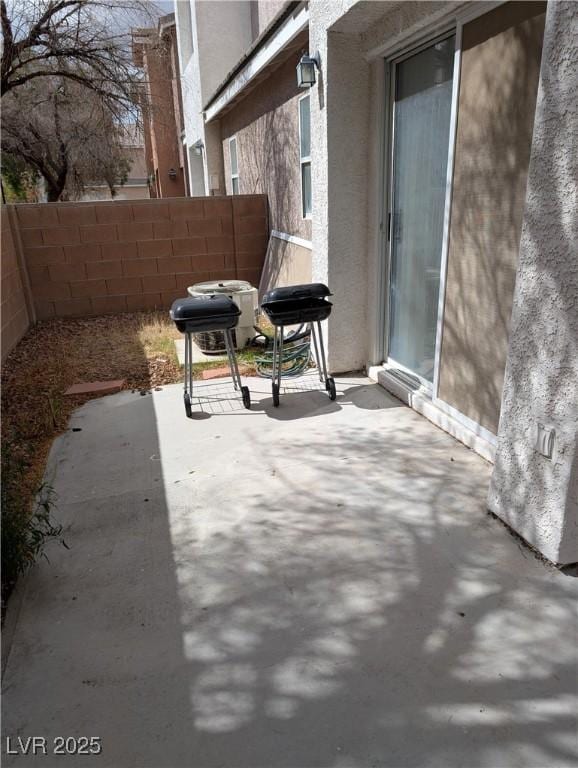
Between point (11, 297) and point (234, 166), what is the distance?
21.3 feet

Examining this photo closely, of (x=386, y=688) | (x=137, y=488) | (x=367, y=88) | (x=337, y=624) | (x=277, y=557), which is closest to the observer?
(x=386, y=688)

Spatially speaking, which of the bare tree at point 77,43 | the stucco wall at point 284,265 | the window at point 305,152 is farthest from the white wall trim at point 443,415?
the bare tree at point 77,43

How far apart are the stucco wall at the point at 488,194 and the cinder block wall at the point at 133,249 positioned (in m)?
6.09

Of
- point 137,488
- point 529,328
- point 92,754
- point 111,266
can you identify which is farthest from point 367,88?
point 111,266

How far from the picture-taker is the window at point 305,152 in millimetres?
6621

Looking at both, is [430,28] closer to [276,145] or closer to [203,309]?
[203,309]

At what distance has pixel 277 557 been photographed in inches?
108

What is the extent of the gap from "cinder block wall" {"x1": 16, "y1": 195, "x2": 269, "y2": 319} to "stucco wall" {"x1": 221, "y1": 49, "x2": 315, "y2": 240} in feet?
2.21

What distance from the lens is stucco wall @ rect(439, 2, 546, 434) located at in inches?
115

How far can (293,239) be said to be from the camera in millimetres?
7656

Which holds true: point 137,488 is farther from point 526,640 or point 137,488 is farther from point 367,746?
point 526,640

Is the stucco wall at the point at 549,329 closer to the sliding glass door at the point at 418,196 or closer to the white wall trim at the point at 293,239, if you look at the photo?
the sliding glass door at the point at 418,196

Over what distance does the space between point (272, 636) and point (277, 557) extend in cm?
53

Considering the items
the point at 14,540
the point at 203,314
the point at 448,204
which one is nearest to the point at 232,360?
the point at 203,314
